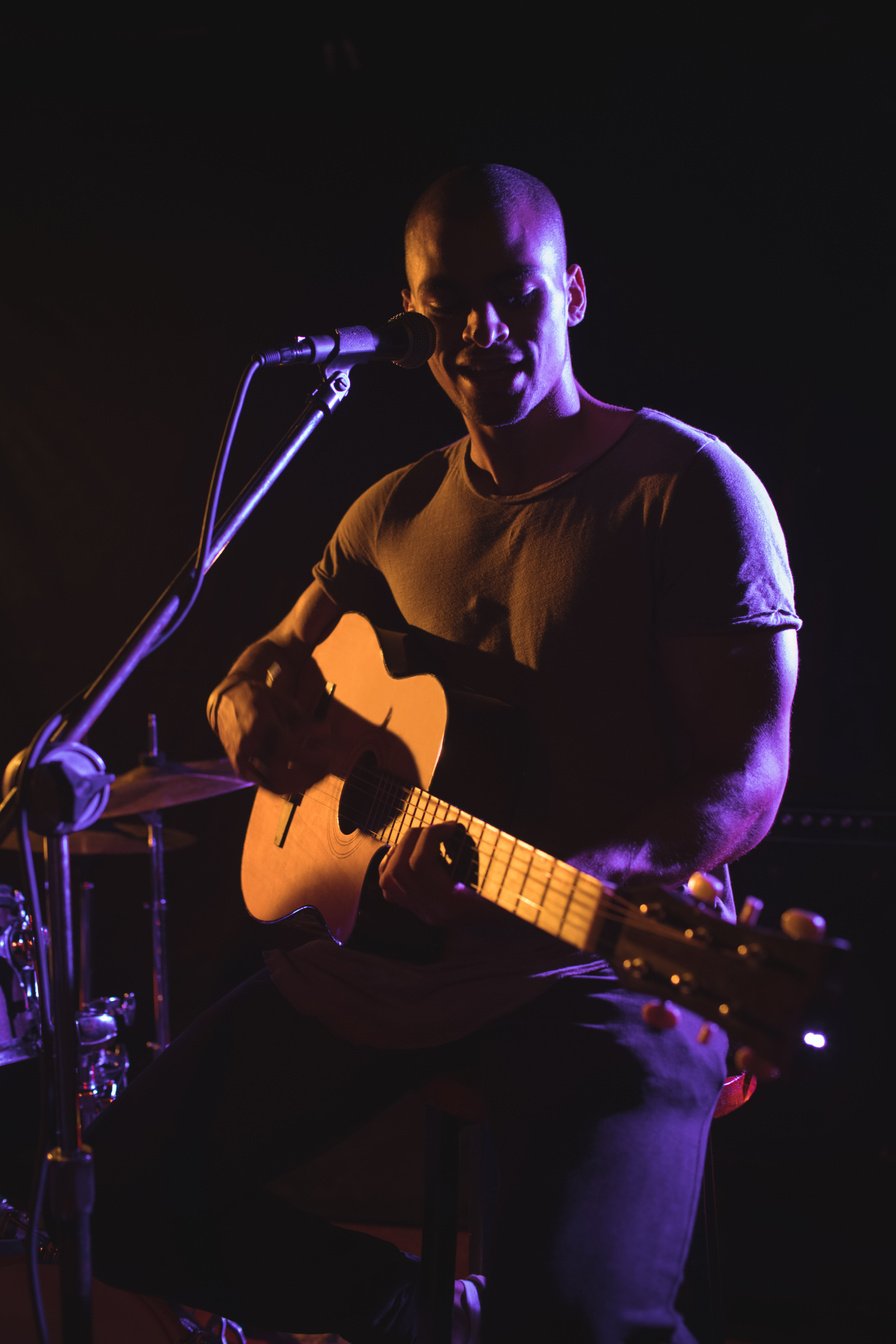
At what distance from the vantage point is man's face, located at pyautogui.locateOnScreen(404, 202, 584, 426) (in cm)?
232

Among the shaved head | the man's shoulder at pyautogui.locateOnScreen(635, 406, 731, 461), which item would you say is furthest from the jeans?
the shaved head

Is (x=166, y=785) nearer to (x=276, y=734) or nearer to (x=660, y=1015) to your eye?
(x=276, y=734)

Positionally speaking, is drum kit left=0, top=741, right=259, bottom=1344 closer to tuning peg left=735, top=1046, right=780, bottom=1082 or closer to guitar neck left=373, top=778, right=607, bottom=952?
guitar neck left=373, top=778, right=607, bottom=952

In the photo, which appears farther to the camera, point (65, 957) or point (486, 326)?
point (486, 326)

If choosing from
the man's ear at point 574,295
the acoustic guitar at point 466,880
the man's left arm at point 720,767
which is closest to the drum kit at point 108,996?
the acoustic guitar at point 466,880

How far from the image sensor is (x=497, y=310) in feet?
7.63

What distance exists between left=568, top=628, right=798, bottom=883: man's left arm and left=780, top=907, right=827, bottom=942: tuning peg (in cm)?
53

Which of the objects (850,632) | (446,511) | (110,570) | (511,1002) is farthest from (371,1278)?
(110,570)

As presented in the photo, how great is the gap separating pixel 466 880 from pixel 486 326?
111 cm

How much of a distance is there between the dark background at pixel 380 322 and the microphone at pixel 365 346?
1797 millimetres

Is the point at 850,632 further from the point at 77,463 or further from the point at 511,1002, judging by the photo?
the point at 77,463

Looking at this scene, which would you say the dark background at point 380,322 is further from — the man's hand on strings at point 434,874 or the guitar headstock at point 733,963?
the guitar headstock at point 733,963

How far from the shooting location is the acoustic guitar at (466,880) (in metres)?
1.35

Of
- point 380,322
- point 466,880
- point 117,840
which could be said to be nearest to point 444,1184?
point 466,880
